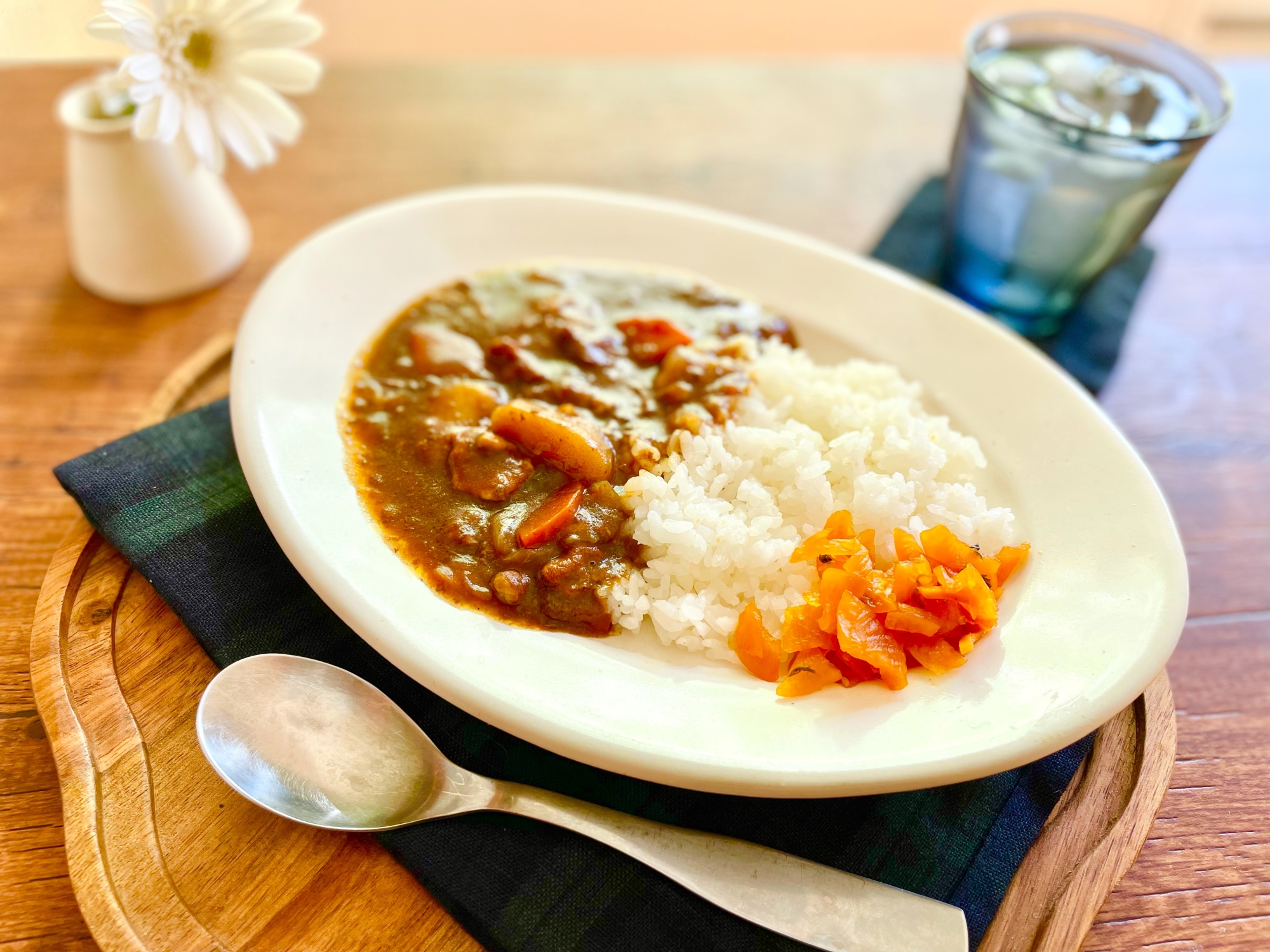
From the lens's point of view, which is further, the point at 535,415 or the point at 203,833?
the point at 535,415

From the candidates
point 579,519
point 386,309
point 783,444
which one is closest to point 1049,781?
point 783,444

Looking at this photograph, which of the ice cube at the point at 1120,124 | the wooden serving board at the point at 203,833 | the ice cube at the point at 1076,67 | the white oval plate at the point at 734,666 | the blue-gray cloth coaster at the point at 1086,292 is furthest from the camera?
the blue-gray cloth coaster at the point at 1086,292

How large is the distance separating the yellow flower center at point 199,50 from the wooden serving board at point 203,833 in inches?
49.5

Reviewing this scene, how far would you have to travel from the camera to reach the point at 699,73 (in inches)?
166

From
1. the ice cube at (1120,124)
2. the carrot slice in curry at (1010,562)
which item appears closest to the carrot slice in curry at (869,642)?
the carrot slice in curry at (1010,562)

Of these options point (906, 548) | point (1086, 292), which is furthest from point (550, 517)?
point (1086, 292)

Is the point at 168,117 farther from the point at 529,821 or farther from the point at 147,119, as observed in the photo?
the point at 529,821

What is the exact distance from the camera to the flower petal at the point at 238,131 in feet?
7.47

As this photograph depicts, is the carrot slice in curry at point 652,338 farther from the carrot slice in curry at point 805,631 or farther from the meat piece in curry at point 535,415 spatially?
the carrot slice in curry at point 805,631

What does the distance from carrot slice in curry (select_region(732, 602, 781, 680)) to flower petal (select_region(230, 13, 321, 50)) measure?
1.76m

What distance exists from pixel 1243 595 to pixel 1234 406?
0.83m

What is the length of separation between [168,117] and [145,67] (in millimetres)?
122

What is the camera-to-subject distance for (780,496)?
84.8 inches

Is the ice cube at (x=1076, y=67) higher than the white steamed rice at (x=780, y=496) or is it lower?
higher
